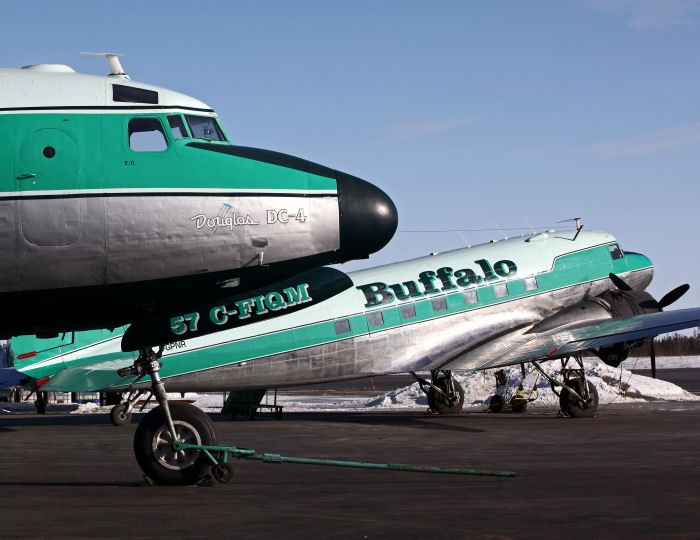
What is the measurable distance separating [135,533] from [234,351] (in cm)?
1547

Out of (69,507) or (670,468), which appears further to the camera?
(670,468)

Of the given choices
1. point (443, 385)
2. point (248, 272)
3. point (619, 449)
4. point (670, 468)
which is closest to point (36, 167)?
point (248, 272)

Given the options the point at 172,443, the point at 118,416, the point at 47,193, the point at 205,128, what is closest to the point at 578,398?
the point at 118,416

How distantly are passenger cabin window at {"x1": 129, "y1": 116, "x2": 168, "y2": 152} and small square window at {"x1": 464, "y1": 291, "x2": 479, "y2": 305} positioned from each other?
17.5 meters

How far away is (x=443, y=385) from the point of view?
28719mm

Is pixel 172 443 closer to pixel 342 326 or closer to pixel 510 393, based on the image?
pixel 342 326

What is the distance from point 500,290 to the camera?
2756cm

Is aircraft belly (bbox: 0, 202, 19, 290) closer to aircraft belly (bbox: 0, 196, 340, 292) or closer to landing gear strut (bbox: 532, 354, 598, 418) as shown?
aircraft belly (bbox: 0, 196, 340, 292)

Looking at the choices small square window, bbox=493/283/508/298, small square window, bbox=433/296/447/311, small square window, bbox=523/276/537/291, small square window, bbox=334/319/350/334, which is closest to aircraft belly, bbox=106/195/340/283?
small square window, bbox=334/319/350/334

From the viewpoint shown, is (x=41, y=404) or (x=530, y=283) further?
(x=41, y=404)

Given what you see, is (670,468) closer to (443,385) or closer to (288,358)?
(288,358)

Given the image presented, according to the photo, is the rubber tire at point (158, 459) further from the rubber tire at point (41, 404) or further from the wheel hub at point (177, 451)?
the rubber tire at point (41, 404)

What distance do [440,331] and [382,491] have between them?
15554mm

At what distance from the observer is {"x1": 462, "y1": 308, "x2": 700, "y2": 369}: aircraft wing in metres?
24.3
